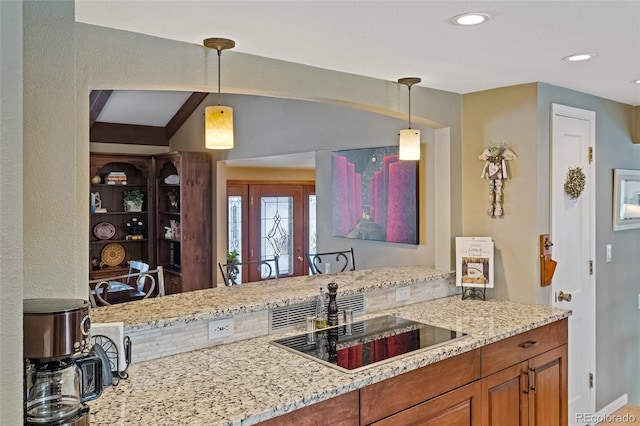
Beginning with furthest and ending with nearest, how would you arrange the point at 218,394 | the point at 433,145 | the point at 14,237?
the point at 433,145, the point at 218,394, the point at 14,237

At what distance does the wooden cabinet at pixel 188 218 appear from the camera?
237 inches

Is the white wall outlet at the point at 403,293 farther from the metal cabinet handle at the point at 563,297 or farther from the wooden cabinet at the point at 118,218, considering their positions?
the wooden cabinet at the point at 118,218

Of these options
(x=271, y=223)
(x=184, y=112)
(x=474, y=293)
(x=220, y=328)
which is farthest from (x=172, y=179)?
(x=220, y=328)

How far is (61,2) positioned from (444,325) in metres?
2.21

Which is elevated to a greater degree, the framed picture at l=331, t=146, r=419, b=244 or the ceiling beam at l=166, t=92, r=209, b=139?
the ceiling beam at l=166, t=92, r=209, b=139

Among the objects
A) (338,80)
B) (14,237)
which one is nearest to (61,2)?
(14,237)

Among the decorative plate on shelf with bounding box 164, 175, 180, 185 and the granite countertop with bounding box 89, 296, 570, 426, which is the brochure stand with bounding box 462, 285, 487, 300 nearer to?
the granite countertop with bounding box 89, 296, 570, 426

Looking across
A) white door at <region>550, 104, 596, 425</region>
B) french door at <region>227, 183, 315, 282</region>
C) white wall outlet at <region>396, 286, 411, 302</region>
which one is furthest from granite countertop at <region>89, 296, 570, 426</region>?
french door at <region>227, 183, 315, 282</region>

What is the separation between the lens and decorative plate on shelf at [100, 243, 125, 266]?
630 cm

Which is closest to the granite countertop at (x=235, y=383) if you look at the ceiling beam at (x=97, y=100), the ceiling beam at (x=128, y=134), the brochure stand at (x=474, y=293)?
the brochure stand at (x=474, y=293)

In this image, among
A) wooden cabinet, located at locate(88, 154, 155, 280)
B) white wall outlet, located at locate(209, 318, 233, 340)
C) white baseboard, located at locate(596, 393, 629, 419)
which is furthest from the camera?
wooden cabinet, located at locate(88, 154, 155, 280)

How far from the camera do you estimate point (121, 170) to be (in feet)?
21.5

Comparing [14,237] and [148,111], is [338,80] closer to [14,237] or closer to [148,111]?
[14,237]

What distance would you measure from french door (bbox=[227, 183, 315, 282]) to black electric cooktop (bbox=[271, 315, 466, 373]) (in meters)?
4.31
